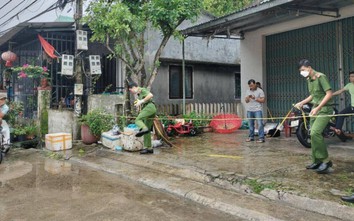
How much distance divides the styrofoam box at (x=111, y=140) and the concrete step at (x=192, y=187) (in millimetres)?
388

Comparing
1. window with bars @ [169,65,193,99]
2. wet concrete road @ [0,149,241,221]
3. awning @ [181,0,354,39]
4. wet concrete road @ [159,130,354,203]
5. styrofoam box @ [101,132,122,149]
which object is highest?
awning @ [181,0,354,39]

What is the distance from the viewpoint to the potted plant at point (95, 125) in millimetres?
9391

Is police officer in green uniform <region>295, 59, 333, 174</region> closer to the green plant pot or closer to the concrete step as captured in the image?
the concrete step

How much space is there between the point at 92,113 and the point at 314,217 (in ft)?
22.6

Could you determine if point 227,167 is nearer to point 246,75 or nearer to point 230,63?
point 246,75

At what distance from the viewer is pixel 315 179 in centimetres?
507

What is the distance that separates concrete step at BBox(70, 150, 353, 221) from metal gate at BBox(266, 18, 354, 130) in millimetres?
5486

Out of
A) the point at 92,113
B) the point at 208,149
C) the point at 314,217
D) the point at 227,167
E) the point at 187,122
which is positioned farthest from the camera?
the point at 187,122

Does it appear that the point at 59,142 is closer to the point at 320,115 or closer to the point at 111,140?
the point at 111,140

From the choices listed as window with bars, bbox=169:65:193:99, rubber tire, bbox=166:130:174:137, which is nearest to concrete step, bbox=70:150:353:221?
rubber tire, bbox=166:130:174:137

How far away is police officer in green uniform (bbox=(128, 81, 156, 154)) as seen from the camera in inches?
295

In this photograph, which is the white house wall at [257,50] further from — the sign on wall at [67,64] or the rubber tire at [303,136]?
the sign on wall at [67,64]

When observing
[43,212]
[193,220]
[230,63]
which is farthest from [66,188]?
[230,63]

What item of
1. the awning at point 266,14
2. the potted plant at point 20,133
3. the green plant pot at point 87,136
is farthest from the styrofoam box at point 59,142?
the awning at point 266,14
